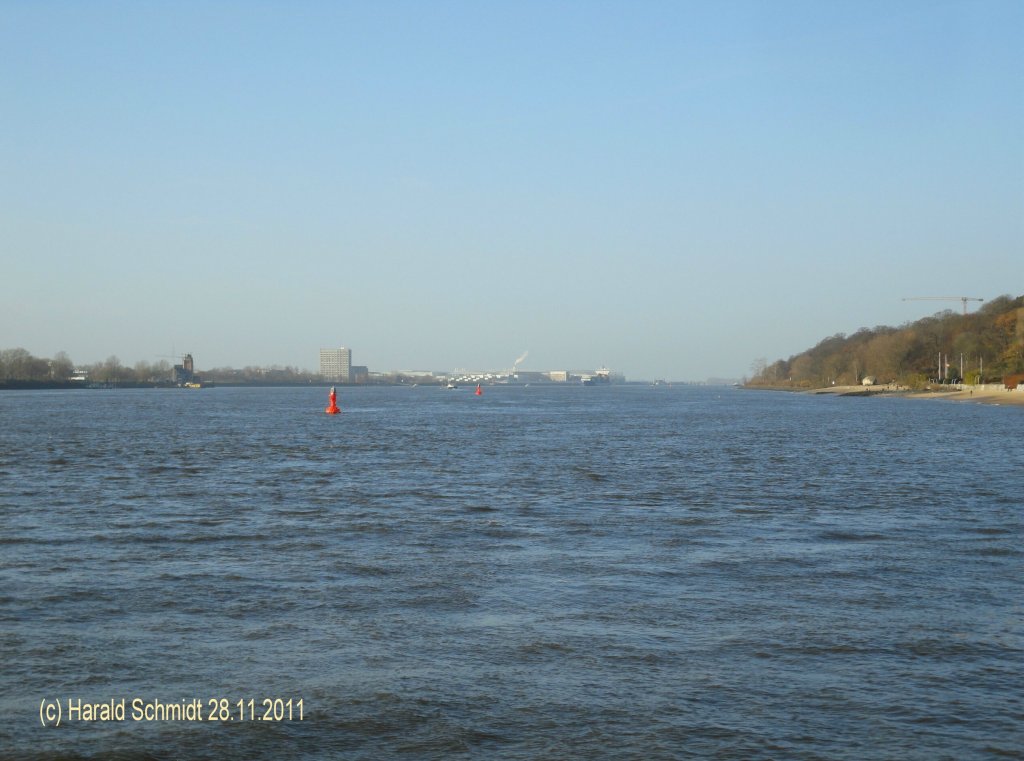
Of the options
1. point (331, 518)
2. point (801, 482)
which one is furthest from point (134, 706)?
point (801, 482)

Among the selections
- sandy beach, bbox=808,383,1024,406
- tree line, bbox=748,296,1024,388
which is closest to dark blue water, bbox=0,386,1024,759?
sandy beach, bbox=808,383,1024,406

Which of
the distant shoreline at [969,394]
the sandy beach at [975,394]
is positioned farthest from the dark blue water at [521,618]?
the distant shoreline at [969,394]

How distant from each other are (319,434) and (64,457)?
64.2 feet

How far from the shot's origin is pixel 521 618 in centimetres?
1196

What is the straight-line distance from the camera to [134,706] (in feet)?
28.8

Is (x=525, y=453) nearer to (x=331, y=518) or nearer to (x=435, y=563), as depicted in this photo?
(x=331, y=518)

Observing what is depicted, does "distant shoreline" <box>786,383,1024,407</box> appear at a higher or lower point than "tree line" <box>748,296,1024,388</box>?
lower

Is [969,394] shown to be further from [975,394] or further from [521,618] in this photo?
[521,618]

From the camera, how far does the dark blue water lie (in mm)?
8203

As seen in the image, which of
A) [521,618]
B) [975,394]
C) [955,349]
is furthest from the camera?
[955,349]

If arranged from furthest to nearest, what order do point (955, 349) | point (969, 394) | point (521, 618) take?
point (955, 349) → point (969, 394) → point (521, 618)

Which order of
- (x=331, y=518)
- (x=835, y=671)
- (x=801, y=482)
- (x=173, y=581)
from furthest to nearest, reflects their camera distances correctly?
(x=801, y=482), (x=331, y=518), (x=173, y=581), (x=835, y=671)

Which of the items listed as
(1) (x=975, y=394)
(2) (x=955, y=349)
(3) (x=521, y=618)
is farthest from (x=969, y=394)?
(3) (x=521, y=618)

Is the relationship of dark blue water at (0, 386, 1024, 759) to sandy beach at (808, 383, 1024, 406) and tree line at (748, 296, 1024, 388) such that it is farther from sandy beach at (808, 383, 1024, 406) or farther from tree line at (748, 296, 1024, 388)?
tree line at (748, 296, 1024, 388)
